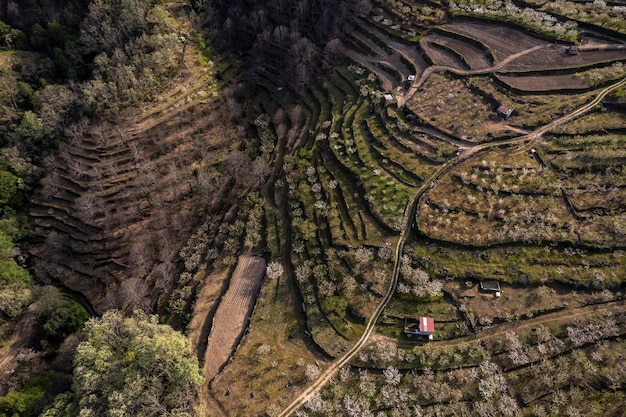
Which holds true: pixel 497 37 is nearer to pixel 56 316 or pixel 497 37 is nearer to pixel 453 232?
pixel 453 232

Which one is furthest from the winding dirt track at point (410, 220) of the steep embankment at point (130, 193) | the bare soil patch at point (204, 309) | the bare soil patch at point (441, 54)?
the steep embankment at point (130, 193)

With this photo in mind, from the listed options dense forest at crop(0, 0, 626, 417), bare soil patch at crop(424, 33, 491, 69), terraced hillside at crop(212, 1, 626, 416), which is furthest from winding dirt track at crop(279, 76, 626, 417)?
bare soil patch at crop(424, 33, 491, 69)

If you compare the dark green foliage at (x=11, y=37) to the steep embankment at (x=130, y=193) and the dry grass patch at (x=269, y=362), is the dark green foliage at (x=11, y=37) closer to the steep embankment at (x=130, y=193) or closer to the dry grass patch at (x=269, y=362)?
the steep embankment at (x=130, y=193)

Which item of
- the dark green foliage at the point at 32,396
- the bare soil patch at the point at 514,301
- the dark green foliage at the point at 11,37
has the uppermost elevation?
the dark green foliage at the point at 11,37

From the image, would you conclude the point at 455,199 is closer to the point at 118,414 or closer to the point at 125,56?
the point at 118,414

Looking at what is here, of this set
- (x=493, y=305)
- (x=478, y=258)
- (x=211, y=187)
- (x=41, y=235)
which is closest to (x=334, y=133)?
(x=211, y=187)

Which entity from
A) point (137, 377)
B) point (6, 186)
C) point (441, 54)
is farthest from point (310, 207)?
point (6, 186)
